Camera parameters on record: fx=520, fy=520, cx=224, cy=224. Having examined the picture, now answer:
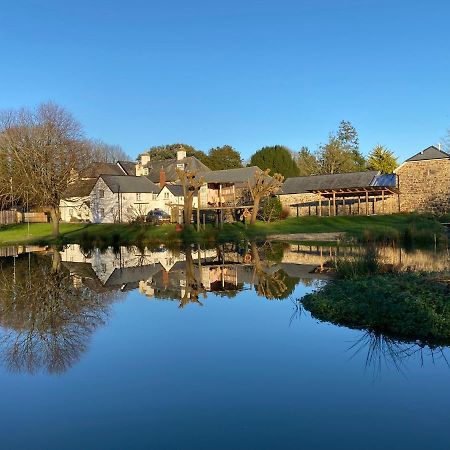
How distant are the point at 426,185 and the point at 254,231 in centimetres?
1781

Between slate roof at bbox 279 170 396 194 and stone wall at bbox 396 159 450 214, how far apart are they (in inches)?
55.3

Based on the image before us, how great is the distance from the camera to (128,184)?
2153 inches

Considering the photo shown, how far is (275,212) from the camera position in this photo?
161 feet

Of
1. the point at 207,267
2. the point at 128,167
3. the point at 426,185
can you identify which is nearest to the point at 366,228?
the point at 207,267

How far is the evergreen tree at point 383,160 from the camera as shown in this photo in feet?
205

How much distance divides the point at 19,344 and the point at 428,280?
9689mm

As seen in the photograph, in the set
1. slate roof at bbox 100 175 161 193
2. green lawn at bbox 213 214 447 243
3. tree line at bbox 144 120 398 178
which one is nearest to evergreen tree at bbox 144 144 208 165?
tree line at bbox 144 120 398 178

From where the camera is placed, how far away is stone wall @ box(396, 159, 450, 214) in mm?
46219

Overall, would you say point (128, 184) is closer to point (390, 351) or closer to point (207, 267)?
point (207, 267)

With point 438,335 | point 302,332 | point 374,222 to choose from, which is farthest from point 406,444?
point 374,222

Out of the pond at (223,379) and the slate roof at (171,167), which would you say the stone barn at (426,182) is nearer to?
the slate roof at (171,167)

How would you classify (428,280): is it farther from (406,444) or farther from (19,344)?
(19,344)

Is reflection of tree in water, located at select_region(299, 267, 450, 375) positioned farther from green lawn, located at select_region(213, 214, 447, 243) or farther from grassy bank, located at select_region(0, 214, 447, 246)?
grassy bank, located at select_region(0, 214, 447, 246)

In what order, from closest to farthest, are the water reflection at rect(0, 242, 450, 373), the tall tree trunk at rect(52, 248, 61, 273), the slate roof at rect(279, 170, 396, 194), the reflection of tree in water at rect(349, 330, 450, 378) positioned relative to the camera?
1. the reflection of tree in water at rect(349, 330, 450, 378)
2. the water reflection at rect(0, 242, 450, 373)
3. the tall tree trunk at rect(52, 248, 61, 273)
4. the slate roof at rect(279, 170, 396, 194)
